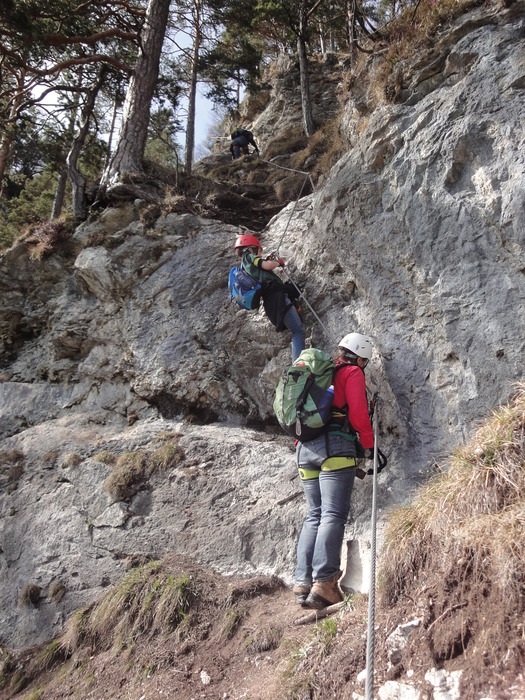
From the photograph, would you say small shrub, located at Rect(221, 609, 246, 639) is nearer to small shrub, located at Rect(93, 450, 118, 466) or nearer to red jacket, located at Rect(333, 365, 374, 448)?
red jacket, located at Rect(333, 365, 374, 448)

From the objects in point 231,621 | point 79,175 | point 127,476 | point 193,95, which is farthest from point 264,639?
point 193,95

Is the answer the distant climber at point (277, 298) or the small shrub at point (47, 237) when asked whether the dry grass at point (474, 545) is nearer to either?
the distant climber at point (277, 298)

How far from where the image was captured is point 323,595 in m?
4.62

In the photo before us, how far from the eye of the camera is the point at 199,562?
6062mm

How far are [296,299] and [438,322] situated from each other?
8.07 feet

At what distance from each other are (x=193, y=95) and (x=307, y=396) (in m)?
18.4

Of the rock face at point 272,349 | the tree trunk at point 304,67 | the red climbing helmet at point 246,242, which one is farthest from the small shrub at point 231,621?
the tree trunk at point 304,67

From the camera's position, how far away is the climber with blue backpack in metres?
4.66

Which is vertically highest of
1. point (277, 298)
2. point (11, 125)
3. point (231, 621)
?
point (11, 125)

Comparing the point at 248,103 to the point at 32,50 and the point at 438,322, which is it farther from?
the point at 438,322

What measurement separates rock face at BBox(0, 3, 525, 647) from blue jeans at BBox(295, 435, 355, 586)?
0.66 metres

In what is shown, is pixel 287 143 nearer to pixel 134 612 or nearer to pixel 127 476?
pixel 127 476

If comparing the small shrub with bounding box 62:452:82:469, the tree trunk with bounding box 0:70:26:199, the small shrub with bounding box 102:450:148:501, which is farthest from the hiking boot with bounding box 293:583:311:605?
the tree trunk with bounding box 0:70:26:199

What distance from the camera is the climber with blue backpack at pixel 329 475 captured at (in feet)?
15.3
